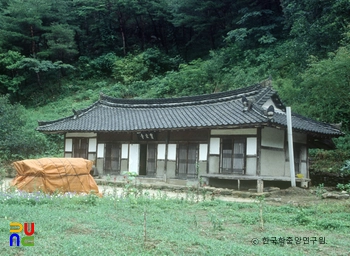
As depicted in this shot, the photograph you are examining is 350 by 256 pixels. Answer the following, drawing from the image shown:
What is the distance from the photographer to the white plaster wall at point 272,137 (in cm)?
1662

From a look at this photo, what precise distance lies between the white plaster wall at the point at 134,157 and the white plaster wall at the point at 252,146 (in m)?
6.59

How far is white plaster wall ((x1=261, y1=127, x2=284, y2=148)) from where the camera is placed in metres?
16.6

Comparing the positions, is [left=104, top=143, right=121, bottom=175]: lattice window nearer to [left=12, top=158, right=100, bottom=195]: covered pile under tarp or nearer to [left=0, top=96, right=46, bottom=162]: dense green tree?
[left=0, top=96, right=46, bottom=162]: dense green tree

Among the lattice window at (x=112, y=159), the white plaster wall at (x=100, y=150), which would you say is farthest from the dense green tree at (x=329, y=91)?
the white plaster wall at (x=100, y=150)

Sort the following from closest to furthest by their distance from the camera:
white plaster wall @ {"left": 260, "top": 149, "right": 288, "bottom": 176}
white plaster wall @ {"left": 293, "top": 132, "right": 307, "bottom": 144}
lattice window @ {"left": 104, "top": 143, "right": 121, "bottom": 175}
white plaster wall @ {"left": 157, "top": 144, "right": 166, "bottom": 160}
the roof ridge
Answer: white plaster wall @ {"left": 260, "top": 149, "right": 288, "bottom": 176}
white plaster wall @ {"left": 293, "top": 132, "right": 307, "bottom": 144}
the roof ridge
white plaster wall @ {"left": 157, "top": 144, "right": 166, "bottom": 160}
lattice window @ {"left": 104, "top": 143, "right": 121, "bottom": 175}

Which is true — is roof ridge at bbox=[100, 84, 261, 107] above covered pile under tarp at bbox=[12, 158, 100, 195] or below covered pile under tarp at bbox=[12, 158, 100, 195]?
above

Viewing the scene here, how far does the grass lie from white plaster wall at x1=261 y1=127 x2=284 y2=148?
18.4 feet

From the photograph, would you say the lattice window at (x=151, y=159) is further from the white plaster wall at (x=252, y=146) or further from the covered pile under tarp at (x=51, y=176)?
the covered pile under tarp at (x=51, y=176)

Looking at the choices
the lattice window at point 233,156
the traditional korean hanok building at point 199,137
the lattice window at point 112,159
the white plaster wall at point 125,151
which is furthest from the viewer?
the lattice window at point 112,159

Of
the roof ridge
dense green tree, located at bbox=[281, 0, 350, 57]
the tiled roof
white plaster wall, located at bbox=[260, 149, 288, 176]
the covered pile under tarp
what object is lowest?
the covered pile under tarp

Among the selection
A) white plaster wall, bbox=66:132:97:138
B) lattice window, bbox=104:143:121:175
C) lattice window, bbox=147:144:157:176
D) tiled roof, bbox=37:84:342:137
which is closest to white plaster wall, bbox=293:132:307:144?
tiled roof, bbox=37:84:342:137

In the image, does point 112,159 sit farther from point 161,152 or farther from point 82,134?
point 161,152

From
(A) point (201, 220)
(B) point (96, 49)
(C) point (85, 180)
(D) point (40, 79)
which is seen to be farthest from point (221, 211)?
(B) point (96, 49)

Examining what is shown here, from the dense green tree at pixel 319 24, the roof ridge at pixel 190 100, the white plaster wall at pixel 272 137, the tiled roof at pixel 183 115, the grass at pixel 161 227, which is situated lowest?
the grass at pixel 161 227
